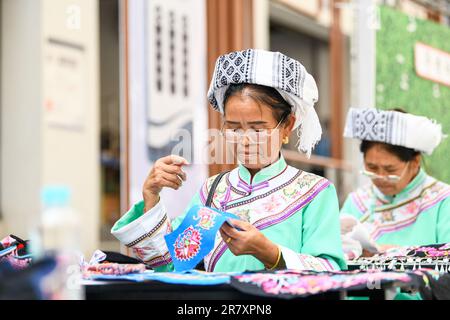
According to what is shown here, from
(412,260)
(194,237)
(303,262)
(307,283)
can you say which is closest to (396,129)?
(412,260)

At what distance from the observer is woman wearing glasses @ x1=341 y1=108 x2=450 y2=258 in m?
3.91

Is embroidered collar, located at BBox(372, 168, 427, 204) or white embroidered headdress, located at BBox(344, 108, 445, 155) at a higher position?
white embroidered headdress, located at BBox(344, 108, 445, 155)

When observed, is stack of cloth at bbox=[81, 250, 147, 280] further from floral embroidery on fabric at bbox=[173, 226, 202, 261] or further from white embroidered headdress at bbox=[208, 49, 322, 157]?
white embroidered headdress at bbox=[208, 49, 322, 157]

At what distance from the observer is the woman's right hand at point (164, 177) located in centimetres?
265

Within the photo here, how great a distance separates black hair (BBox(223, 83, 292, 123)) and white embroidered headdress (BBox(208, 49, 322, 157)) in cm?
1

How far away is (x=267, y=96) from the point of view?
2719 mm

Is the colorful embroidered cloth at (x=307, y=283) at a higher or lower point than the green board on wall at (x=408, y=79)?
lower

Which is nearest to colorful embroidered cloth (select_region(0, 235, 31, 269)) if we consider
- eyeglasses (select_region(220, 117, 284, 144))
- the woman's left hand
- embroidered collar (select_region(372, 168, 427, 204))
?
the woman's left hand

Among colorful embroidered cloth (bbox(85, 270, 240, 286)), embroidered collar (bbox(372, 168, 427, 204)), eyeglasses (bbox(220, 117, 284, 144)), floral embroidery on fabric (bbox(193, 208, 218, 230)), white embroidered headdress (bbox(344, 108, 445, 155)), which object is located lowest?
colorful embroidered cloth (bbox(85, 270, 240, 286))

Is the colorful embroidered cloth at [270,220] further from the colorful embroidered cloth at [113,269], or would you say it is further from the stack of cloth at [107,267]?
the colorful embroidered cloth at [113,269]

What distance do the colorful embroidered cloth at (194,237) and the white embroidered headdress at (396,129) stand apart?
159cm

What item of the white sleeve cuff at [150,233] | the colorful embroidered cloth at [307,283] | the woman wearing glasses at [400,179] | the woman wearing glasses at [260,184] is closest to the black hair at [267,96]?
the woman wearing glasses at [260,184]

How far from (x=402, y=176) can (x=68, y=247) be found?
2.57 metres

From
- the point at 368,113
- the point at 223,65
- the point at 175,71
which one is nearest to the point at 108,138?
the point at 175,71
